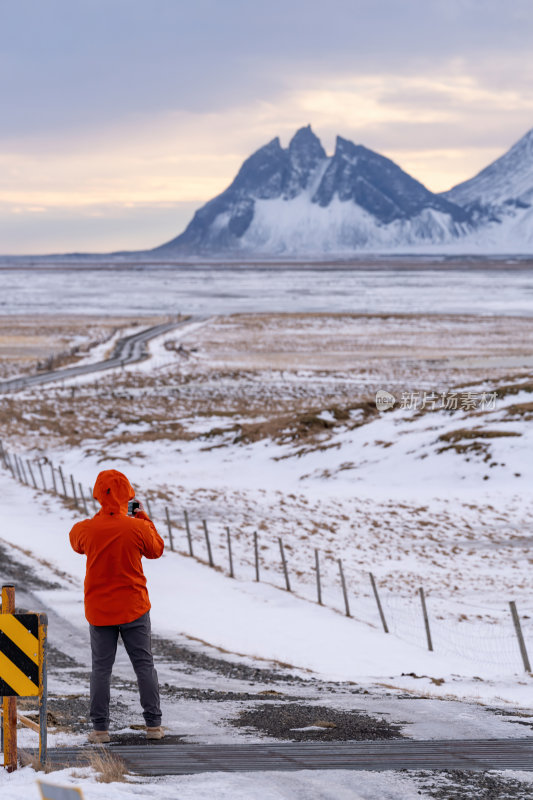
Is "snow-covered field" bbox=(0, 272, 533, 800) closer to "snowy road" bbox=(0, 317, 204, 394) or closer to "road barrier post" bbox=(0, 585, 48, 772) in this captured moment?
"road barrier post" bbox=(0, 585, 48, 772)

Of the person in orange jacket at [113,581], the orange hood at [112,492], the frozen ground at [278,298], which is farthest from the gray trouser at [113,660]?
the frozen ground at [278,298]

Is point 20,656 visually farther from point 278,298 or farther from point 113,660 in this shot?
point 278,298

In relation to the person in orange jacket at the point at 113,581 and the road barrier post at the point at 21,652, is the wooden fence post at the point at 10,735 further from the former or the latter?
the person in orange jacket at the point at 113,581

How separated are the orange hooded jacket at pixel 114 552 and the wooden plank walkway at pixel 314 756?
3.29ft

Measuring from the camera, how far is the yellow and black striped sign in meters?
6.07

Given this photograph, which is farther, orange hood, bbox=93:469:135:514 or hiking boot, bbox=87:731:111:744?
hiking boot, bbox=87:731:111:744

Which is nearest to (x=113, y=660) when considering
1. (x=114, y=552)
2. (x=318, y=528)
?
(x=114, y=552)

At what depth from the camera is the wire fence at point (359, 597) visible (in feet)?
52.0

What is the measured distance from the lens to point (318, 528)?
982 inches

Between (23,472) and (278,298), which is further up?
(278,298)

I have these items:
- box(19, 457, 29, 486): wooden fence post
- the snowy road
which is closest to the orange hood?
box(19, 457, 29, 486): wooden fence post

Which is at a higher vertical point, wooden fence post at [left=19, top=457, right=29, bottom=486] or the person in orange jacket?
the person in orange jacket

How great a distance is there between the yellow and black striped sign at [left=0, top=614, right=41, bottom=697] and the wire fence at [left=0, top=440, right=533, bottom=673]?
9.25m

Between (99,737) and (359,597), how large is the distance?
41.6 feet
